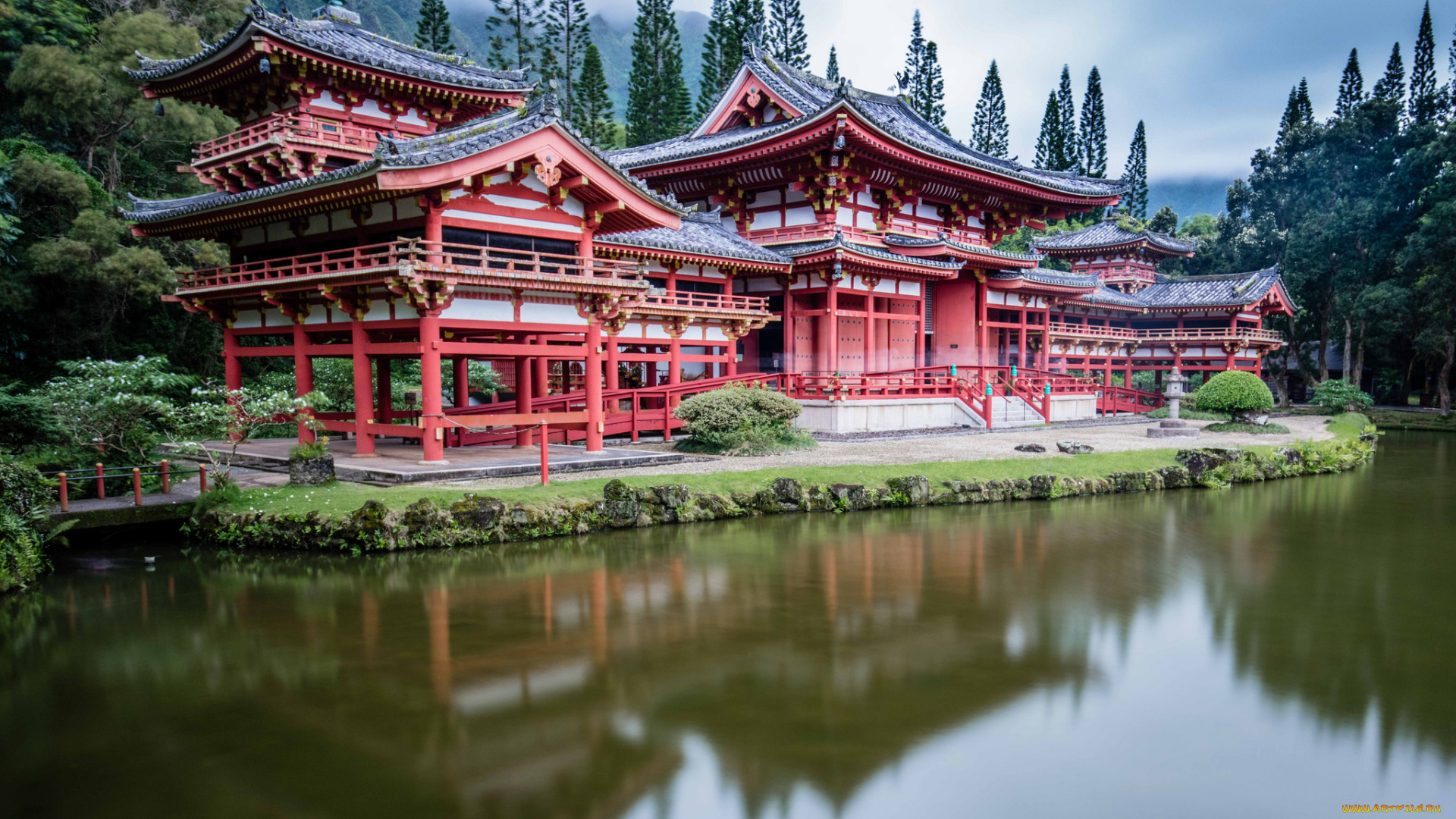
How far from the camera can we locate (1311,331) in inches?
1694

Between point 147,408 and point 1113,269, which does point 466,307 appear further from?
point 1113,269

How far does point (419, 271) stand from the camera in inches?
542

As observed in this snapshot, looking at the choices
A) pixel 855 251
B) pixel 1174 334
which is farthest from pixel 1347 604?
pixel 1174 334

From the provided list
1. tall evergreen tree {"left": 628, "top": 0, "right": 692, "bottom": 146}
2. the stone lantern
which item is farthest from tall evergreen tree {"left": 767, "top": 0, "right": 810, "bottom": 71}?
the stone lantern

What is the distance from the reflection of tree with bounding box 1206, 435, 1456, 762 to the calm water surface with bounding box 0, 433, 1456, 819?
0.05 m

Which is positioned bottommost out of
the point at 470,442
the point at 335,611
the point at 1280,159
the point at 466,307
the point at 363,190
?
the point at 335,611

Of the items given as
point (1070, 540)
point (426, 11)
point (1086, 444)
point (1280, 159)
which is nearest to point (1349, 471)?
point (1086, 444)

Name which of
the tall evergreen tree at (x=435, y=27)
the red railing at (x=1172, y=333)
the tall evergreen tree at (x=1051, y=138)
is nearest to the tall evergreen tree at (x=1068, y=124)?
the tall evergreen tree at (x=1051, y=138)

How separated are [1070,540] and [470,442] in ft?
42.3

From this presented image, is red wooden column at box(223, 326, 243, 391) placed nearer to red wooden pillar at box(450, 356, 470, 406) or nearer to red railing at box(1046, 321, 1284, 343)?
red wooden pillar at box(450, 356, 470, 406)

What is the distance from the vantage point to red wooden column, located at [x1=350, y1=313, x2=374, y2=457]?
1540 cm

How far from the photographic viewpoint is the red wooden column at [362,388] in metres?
15.4

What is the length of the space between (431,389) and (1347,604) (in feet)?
44.1

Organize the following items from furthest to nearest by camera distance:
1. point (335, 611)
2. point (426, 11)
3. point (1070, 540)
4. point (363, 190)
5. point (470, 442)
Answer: point (426, 11) < point (470, 442) < point (363, 190) < point (1070, 540) < point (335, 611)
